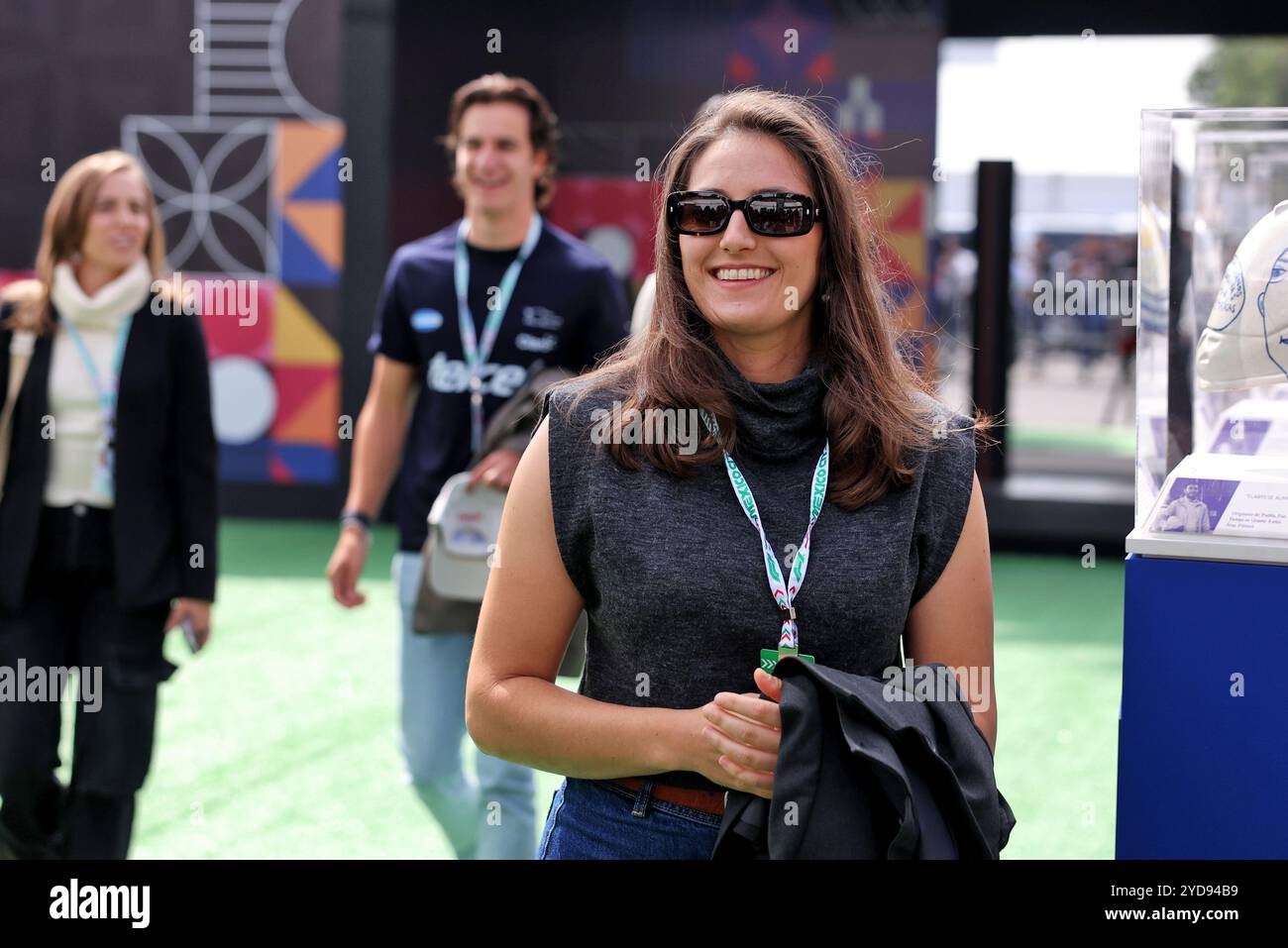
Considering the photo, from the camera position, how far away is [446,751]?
3918mm

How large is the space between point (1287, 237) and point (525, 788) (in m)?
2.21

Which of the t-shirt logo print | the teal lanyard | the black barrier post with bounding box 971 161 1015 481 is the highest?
the black barrier post with bounding box 971 161 1015 481

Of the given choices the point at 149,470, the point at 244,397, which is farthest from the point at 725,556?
the point at 244,397

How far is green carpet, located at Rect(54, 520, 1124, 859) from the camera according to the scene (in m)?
4.58

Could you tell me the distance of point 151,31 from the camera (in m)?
10.2

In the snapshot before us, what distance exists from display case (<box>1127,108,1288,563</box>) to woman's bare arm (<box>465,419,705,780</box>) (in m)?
0.83

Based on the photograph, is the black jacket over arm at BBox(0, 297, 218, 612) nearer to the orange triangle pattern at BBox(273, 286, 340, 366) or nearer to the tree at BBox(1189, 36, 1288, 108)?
the orange triangle pattern at BBox(273, 286, 340, 366)

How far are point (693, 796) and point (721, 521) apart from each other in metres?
0.37

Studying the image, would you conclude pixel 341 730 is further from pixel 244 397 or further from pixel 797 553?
pixel 244 397

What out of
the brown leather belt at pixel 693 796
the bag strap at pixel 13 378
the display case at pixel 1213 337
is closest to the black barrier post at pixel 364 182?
the bag strap at pixel 13 378

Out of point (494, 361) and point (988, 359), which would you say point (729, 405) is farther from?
point (988, 359)

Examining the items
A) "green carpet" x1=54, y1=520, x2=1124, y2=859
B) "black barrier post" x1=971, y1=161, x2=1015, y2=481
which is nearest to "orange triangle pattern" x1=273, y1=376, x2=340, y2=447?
"green carpet" x1=54, y1=520, x2=1124, y2=859

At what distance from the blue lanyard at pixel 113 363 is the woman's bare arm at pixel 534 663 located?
224 cm
